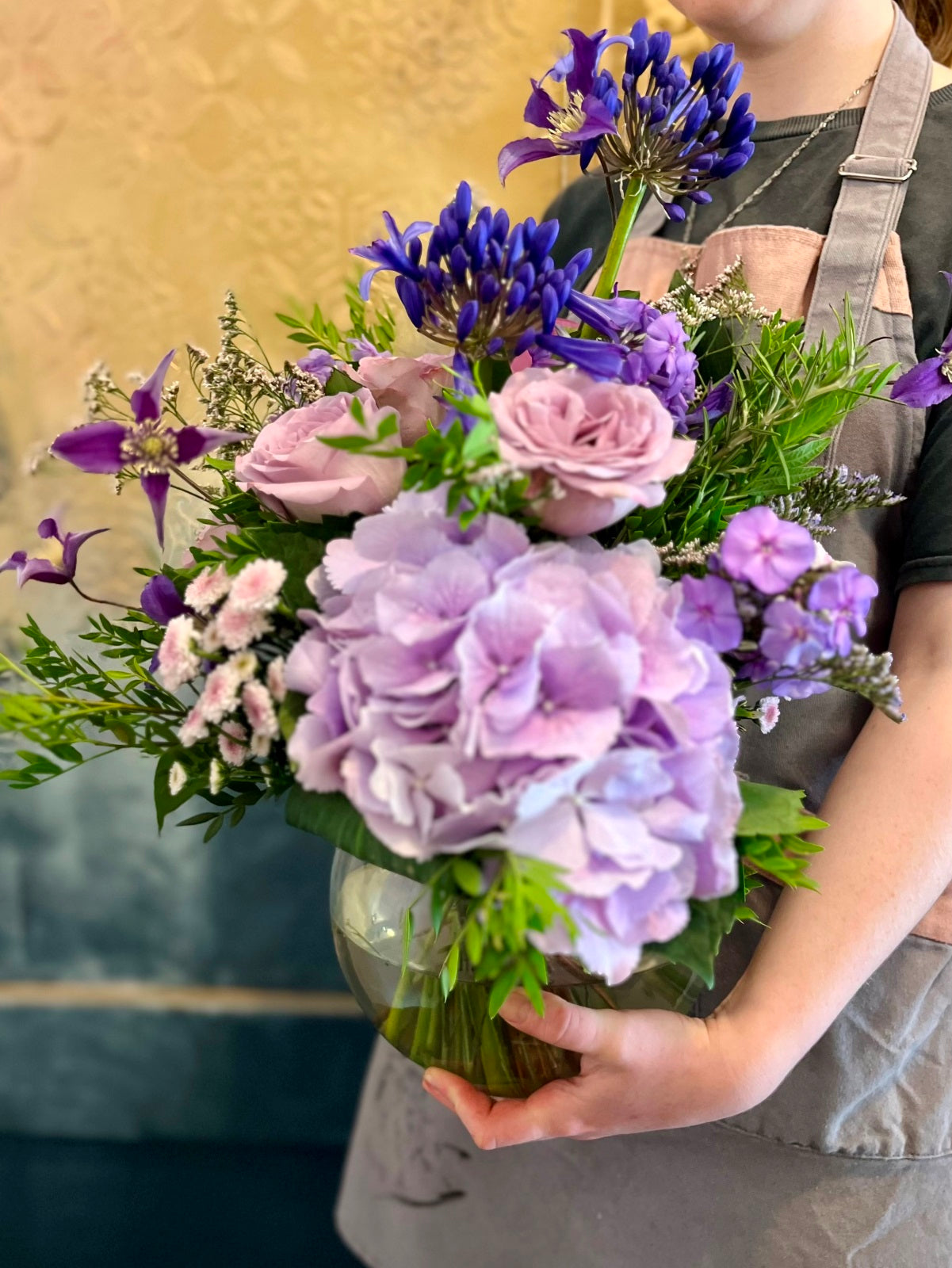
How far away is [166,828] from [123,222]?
74 centimetres

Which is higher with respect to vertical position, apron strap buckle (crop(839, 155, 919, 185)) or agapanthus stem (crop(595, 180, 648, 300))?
apron strap buckle (crop(839, 155, 919, 185))

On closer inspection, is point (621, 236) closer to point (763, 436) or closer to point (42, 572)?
point (763, 436)

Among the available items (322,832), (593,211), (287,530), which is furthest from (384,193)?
(322,832)

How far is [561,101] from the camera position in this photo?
1.11 meters

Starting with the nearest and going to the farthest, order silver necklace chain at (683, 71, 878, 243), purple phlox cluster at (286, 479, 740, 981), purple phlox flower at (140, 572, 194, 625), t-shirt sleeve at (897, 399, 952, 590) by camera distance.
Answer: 1. purple phlox cluster at (286, 479, 740, 981)
2. purple phlox flower at (140, 572, 194, 625)
3. t-shirt sleeve at (897, 399, 952, 590)
4. silver necklace chain at (683, 71, 878, 243)

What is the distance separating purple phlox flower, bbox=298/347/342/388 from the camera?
19.9 inches

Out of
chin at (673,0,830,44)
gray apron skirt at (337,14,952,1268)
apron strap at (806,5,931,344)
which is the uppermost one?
chin at (673,0,830,44)

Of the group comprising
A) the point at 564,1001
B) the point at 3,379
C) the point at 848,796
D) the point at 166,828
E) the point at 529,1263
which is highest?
the point at 3,379

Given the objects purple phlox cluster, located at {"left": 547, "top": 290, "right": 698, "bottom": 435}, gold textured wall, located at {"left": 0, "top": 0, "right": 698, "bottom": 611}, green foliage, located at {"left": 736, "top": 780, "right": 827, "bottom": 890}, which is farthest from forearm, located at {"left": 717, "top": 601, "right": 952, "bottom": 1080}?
gold textured wall, located at {"left": 0, "top": 0, "right": 698, "bottom": 611}

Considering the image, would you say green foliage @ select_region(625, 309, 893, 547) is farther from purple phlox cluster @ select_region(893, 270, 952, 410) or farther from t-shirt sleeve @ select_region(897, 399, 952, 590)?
t-shirt sleeve @ select_region(897, 399, 952, 590)

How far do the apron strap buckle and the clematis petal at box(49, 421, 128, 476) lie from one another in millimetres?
512

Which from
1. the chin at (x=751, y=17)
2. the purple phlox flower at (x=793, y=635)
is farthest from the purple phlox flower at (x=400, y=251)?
the chin at (x=751, y=17)

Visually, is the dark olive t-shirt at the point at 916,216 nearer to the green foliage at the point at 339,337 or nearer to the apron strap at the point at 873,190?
the apron strap at the point at 873,190

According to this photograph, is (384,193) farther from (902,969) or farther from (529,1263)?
(529,1263)
